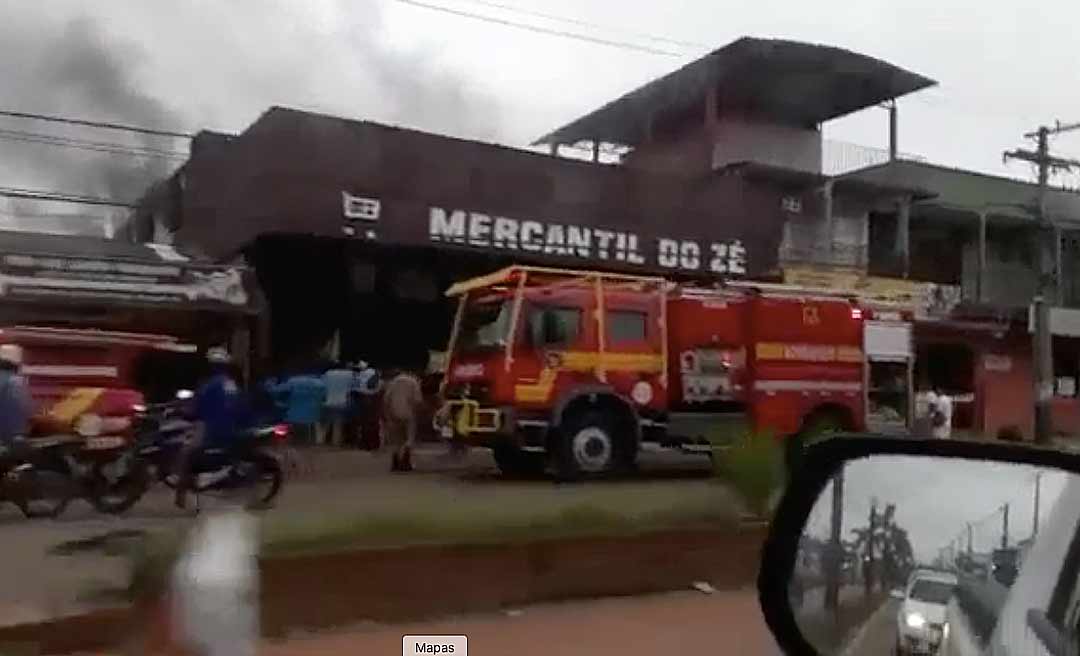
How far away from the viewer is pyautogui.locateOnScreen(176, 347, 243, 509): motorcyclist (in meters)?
11.1

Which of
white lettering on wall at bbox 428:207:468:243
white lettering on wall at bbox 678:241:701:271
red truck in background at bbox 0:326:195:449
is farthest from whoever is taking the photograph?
white lettering on wall at bbox 678:241:701:271

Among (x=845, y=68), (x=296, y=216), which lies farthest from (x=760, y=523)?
(x=845, y=68)

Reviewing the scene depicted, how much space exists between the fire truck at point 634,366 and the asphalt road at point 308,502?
53 cm

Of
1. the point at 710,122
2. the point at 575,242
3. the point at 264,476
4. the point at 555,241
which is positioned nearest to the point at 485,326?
the point at 264,476

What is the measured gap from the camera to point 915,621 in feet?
8.59

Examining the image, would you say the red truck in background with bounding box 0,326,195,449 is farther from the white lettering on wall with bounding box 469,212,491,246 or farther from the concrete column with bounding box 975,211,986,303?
the concrete column with bounding box 975,211,986,303

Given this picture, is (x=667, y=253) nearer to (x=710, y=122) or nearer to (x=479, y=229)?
(x=479, y=229)

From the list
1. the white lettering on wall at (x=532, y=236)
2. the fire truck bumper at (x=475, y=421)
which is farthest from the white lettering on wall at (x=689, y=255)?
the fire truck bumper at (x=475, y=421)

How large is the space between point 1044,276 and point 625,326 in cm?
1485

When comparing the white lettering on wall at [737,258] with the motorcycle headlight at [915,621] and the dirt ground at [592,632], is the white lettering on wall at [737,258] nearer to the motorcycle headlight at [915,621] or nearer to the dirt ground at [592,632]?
the dirt ground at [592,632]

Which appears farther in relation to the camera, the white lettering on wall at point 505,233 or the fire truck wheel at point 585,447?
the white lettering on wall at point 505,233

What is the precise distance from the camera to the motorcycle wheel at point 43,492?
1097 centimetres

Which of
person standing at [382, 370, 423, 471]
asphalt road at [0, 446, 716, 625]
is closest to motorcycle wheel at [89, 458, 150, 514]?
asphalt road at [0, 446, 716, 625]

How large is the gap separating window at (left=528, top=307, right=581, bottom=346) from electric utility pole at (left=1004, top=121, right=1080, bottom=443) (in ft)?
33.4
